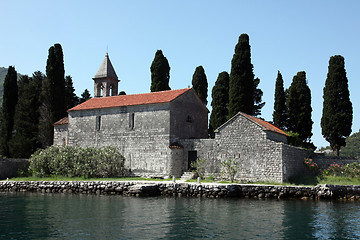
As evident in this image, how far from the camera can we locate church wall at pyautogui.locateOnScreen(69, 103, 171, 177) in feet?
102

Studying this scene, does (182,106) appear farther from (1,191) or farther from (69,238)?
(69,238)


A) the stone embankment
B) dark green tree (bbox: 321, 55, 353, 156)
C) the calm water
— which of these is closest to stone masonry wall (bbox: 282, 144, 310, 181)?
the stone embankment

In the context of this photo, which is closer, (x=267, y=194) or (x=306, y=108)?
(x=267, y=194)

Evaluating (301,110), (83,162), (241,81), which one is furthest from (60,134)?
(301,110)

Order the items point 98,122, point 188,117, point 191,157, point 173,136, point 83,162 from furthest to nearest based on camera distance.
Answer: point 98,122, point 188,117, point 83,162, point 173,136, point 191,157

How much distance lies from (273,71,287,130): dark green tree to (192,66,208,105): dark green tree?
8612 millimetres

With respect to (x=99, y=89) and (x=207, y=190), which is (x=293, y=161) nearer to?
(x=207, y=190)

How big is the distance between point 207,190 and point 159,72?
2106cm

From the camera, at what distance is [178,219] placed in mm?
16078

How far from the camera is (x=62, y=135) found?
125ft

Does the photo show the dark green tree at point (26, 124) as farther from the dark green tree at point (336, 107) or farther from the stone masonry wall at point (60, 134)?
the dark green tree at point (336, 107)

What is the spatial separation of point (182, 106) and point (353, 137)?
203 ft

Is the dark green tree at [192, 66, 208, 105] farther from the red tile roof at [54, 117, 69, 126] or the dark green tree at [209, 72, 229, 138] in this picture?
the red tile roof at [54, 117, 69, 126]

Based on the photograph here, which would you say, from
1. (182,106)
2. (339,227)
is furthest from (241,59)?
(339,227)
